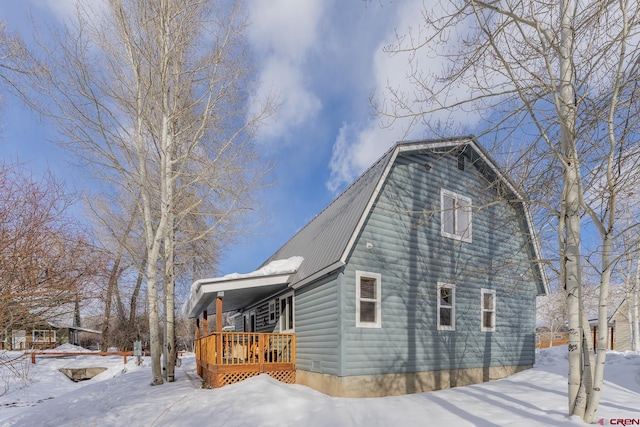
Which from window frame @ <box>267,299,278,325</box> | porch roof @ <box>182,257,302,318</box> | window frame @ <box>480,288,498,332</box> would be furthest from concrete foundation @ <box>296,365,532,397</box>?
window frame @ <box>267,299,278,325</box>

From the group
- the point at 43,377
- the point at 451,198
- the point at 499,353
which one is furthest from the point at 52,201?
the point at 43,377

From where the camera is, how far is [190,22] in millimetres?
12352

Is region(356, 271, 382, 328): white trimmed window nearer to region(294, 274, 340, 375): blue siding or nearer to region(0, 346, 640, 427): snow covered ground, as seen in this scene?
region(294, 274, 340, 375): blue siding

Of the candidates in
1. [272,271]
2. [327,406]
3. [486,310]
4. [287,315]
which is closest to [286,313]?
[287,315]

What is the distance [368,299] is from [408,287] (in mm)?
1300

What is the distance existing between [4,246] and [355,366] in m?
6.83

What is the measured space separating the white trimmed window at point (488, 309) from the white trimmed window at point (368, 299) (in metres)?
3.98

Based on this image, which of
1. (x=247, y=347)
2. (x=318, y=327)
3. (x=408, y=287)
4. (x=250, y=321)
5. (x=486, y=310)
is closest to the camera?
(x=318, y=327)

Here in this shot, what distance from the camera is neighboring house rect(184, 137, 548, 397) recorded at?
346 inches

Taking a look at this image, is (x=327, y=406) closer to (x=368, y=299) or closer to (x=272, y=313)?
(x=368, y=299)

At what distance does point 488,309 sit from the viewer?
1145 centimetres

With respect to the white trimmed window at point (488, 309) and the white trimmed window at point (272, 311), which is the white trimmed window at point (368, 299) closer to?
the white trimmed window at point (488, 309)

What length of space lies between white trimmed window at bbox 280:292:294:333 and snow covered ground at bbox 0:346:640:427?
7.74 ft

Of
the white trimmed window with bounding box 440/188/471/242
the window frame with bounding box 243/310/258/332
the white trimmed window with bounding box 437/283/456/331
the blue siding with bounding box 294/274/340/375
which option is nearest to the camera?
the blue siding with bounding box 294/274/340/375
